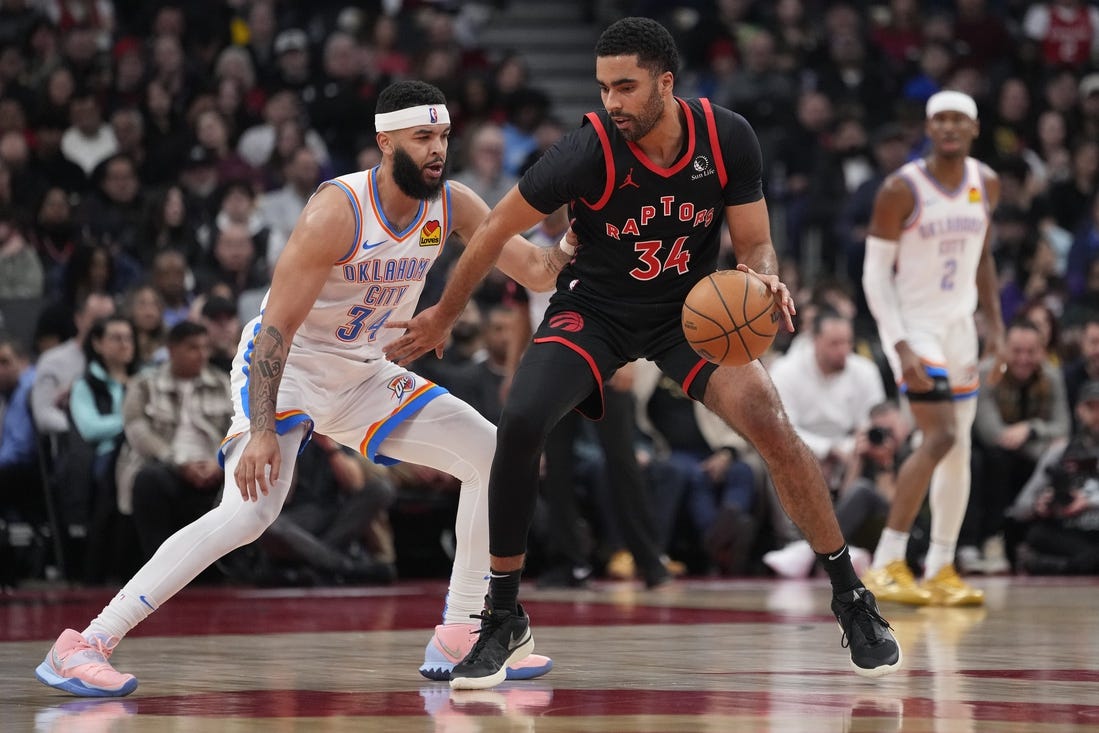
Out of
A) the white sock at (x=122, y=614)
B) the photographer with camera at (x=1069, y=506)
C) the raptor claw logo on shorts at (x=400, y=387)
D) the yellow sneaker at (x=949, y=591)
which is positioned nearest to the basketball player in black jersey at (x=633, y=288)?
the raptor claw logo on shorts at (x=400, y=387)

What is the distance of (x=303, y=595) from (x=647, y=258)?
→ 4.66m

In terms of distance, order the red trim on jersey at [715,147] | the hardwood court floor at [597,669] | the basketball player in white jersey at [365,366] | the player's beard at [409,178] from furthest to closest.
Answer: the player's beard at [409,178]
the red trim on jersey at [715,147]
the basketball player in white jersey at [365,366]
the hardwood court floor at [597,669]

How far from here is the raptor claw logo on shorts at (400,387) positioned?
19.3ft

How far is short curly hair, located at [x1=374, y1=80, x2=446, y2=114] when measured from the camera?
581 cm

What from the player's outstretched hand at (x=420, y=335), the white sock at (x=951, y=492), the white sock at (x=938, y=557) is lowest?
the white sock at (x=938, y=557)

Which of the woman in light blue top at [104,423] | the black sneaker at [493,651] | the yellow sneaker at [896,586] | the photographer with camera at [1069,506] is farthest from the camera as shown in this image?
the photographer with camera at [1069,506]

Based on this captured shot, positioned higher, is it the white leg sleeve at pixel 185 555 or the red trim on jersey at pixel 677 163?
the red trim on jersey at pixel 677 163

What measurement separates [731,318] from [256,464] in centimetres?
155

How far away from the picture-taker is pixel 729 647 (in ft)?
21.6

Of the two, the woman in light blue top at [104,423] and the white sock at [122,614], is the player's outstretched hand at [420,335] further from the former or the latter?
the woman in light blue top at [104,423]

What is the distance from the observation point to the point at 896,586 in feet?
28.2

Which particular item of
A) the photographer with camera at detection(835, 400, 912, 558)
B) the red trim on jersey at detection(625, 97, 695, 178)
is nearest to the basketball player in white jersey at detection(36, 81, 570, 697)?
the red trim on jersey at detection(625, 97, 695, 178)

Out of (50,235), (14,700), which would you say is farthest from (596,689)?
(50,235)

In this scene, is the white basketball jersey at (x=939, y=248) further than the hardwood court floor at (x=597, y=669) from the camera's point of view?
Yes
